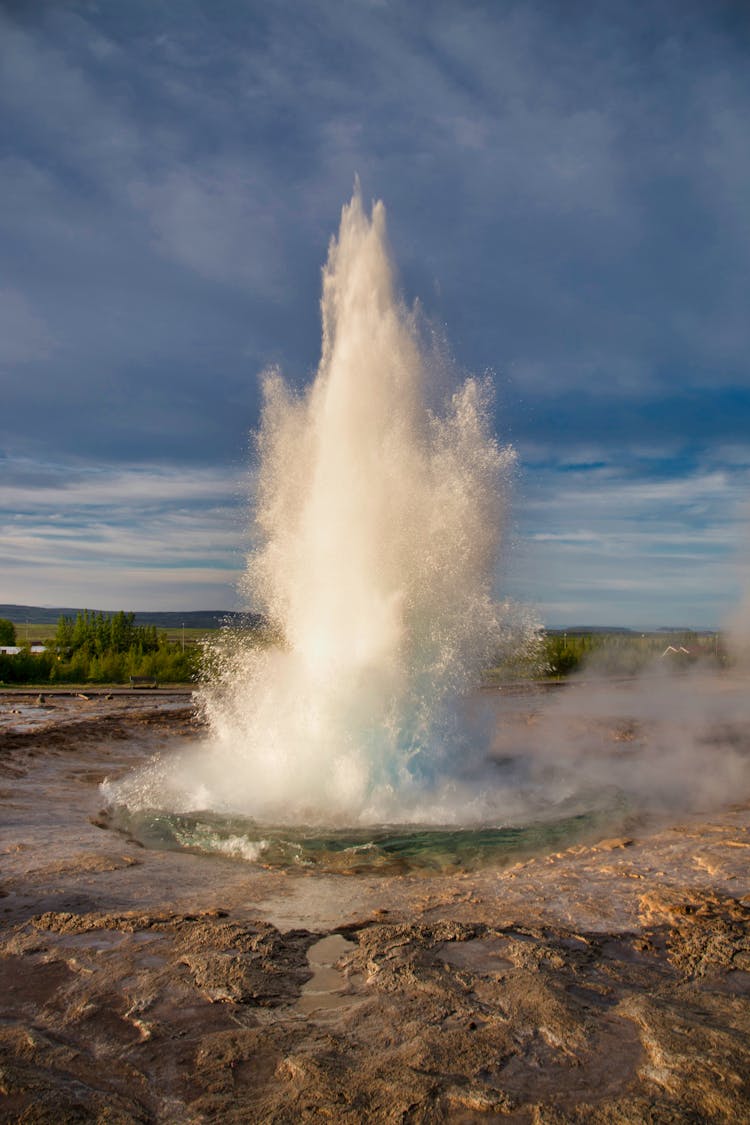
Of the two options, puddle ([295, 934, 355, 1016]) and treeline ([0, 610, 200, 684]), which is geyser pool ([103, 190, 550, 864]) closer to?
puddle ([295, 934, 355, 1016])

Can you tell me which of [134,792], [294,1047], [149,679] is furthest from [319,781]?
[149,679]

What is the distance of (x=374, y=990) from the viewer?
3.78 metres

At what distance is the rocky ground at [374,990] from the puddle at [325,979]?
14 mm

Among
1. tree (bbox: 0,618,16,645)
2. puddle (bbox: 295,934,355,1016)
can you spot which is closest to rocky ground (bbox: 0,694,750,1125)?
puddle (bbox: 295,934,355,1016)

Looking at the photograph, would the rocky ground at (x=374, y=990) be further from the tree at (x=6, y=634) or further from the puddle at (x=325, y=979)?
the tree at (x=6, y=634)

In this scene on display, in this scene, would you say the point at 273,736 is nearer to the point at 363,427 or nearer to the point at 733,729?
the point at 363,427

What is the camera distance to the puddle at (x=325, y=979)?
3.68m

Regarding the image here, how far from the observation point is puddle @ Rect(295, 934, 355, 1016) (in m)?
3.68

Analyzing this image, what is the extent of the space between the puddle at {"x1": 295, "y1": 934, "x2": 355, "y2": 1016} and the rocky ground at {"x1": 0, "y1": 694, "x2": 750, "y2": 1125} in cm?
1

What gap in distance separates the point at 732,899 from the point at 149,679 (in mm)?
27027

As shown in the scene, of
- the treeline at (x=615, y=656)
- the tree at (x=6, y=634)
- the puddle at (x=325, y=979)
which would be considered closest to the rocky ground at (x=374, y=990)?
the puddle at (x=325, y=979)

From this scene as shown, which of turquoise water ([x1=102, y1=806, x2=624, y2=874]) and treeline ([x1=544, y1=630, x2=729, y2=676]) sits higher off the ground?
treeline ([x1=544, y1=630, x2=729, y2=676])

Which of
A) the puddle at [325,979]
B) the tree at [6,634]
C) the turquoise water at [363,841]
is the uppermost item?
the tree at [6,634]

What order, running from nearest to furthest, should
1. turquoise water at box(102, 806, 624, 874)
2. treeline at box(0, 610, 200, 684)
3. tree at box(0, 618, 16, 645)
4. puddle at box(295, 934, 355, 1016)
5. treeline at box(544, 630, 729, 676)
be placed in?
1. puddle at box(295, 934, 355, 1016)
2. turquoise water at box(102, 806, 624, 874)
3. treeline at box(0, 610, 200, 684)
4. treeline at box(544, 630, 729, 676)
5. tree at box(0, 618, 16, 645)
